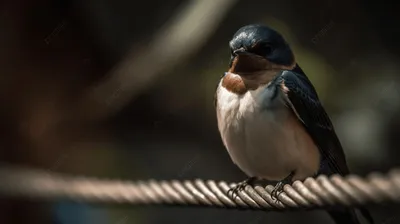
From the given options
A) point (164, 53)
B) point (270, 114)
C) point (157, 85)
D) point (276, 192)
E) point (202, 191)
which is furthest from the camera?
point (157, 85)

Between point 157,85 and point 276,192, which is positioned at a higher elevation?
point 276,192

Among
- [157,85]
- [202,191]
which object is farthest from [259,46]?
[157,85]

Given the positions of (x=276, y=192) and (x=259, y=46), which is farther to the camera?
(x=259, y=46)

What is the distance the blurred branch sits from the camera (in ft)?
8.77

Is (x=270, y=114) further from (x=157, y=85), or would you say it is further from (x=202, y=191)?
(x=157, y=85)

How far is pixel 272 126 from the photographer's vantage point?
1.66 m

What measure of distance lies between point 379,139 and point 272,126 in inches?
35.2

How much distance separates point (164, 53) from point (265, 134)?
1.08 metres

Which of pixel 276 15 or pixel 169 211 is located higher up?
pixel 276 15

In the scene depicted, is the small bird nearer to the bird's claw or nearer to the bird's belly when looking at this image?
the bird's belly

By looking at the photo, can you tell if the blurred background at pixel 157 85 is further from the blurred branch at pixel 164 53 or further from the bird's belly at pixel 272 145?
the bird's belly at pixel 272 145

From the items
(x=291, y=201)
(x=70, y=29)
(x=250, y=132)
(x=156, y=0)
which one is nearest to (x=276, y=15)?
(x=156, y=0)

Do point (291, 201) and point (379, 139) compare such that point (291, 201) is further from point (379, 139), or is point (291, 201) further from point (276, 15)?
point (276, 15)

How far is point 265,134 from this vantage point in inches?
65.5
